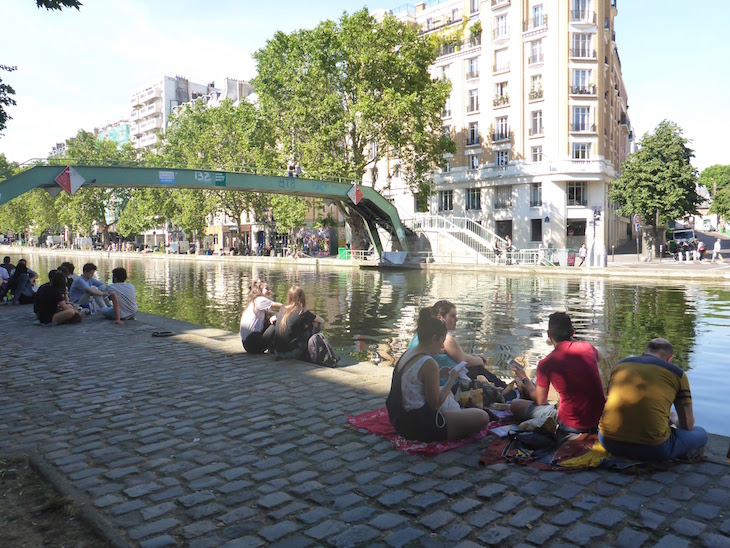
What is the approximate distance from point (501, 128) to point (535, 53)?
605 centimetres

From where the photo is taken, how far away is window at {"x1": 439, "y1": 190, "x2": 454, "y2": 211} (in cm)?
5136

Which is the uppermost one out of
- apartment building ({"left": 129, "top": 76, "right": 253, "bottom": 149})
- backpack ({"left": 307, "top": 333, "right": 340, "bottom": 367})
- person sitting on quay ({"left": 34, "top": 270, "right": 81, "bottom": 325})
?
apartment building ({"left": 129, "top": 76, "right": 253, "bottom": 149})

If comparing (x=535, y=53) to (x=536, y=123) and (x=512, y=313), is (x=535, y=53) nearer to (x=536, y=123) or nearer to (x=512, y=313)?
(x=536, y=123)

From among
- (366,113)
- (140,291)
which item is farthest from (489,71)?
(140,291)

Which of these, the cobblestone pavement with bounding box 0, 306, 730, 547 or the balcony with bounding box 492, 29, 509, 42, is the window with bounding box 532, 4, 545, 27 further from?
the cobblestone pavement with bounding box 0, 306, 730, 547

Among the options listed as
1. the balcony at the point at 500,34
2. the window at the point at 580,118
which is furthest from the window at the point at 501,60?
the window at the point at 580,118

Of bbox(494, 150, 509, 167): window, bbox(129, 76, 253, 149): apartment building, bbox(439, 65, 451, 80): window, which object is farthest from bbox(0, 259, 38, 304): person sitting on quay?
bbox(129, 76, 253, 149): apartment building

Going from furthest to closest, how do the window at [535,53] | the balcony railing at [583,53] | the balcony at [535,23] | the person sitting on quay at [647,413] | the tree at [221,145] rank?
the tree at [221,145]
the window at [535,53]
the balcony at [535,23]
the balcony railing at [583,53]
the person sitting on quay at [647,413]

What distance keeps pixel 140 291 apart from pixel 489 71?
35.2 m

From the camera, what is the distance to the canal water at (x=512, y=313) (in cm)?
988

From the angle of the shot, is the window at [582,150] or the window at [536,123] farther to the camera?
the window at [536,123]

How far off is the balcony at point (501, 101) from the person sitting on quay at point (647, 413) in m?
45.9

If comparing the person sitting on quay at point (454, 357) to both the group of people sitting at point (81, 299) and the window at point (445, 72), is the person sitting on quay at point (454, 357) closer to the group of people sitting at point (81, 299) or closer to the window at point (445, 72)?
the group of people sitting at point (81, 299)

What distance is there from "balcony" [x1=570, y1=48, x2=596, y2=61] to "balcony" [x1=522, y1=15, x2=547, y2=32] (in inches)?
111
